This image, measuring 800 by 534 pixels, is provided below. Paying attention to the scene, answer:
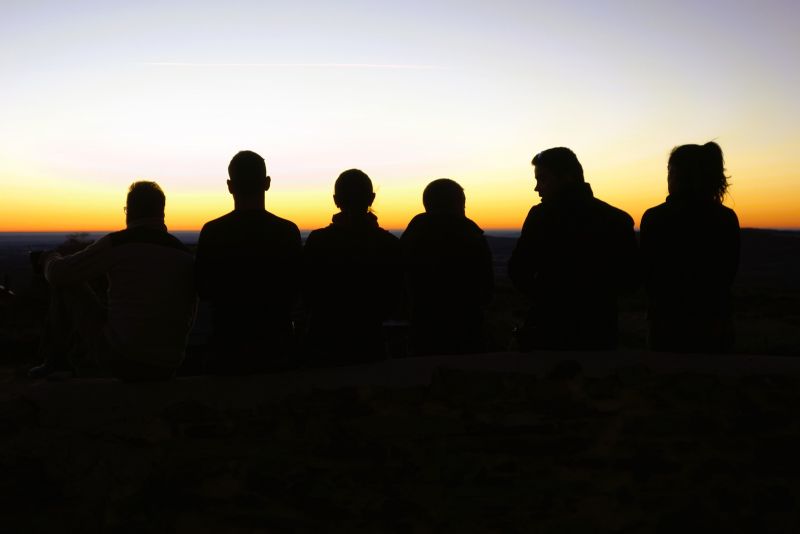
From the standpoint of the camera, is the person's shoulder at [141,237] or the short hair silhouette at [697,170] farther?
the short hair silhouette at [697,170]

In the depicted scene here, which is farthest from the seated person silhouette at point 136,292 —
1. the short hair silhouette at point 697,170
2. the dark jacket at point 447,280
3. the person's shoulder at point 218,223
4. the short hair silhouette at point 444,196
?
the short hair silhouette at point 697,170

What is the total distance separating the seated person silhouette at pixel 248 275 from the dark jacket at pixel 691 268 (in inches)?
71.8

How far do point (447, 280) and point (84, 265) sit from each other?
186 centimetres

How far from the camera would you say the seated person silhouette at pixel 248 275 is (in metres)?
3.51

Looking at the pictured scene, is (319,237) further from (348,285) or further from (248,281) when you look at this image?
(248,281)

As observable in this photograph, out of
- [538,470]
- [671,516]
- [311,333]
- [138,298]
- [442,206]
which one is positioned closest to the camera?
[671,516]

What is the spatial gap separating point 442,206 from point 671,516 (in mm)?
2012

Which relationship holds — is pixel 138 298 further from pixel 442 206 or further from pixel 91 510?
pixel 442 206

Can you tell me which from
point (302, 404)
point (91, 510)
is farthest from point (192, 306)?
point (91, 510)

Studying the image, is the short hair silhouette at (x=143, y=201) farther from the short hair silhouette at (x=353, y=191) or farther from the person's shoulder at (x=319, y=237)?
the short hair silhouette at (x=353, y=191)

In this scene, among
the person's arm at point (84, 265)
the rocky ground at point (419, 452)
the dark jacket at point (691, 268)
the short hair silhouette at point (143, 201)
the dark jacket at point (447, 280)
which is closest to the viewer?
the rocky ground at point (419, 452)

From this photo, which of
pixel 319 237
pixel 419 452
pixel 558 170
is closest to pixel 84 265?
pixel 319 237

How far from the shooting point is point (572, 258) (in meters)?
3.68

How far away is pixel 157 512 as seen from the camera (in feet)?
9.43
